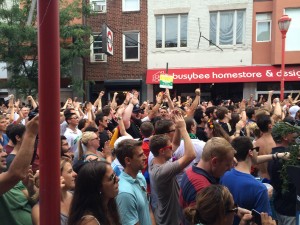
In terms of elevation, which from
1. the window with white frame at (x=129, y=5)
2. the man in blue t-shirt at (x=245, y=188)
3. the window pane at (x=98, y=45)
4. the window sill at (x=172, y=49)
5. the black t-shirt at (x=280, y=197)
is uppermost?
the window with white frame at (x=129, y=5)

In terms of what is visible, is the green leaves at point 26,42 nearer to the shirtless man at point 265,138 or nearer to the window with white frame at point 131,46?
the window with white frame at point 131,46

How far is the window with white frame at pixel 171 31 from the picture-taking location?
1892 centimetres

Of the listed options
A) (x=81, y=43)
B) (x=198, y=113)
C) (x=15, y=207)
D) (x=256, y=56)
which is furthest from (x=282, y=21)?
(x=81, y=43)

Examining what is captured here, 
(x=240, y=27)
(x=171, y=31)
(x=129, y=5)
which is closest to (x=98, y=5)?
(x=129, y=5)

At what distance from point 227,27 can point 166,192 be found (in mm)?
16376

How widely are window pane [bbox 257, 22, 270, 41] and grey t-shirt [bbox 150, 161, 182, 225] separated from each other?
16.1 metres

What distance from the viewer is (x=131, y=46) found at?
64.0ft

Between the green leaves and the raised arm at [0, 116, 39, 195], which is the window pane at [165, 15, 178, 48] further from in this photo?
the raised arm at [0, 116, 39, 195]

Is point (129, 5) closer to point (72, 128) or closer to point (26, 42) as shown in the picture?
point (26, 42)

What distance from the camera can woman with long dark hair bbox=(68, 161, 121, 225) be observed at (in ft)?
7.36

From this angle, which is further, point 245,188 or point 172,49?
point 172,49

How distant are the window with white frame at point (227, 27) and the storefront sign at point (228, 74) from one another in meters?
1.69

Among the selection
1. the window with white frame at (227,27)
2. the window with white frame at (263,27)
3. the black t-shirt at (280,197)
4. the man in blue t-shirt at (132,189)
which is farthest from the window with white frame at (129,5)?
the man in blue t-shirt at (132,189)

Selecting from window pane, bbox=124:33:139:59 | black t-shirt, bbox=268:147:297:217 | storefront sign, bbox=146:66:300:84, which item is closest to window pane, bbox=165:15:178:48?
storefront sign, bbox=146:66:300:84
